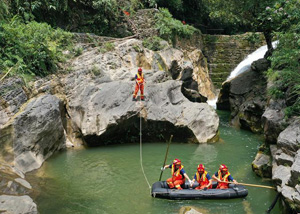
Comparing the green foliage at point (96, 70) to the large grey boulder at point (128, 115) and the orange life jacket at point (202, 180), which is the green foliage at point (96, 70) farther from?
the orange life jacket at point (202, 180)

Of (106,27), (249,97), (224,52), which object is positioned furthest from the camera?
(224,52)

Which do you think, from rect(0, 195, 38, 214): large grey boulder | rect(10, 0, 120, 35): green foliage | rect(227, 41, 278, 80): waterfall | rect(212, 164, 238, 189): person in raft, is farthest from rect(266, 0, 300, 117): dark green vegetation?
rect(227, 41, 278, 80): waterfall

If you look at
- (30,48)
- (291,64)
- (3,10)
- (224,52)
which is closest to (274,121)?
(291,64)

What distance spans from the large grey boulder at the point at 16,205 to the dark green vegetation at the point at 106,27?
283 inches

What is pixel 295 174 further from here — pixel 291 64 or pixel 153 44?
pixel 153 44

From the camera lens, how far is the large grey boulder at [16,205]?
767cm

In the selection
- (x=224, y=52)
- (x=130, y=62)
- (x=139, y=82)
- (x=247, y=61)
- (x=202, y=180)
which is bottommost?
(x=202, y=180)

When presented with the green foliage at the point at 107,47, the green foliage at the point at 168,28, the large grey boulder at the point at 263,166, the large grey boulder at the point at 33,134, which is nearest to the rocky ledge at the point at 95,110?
the large grey boulder at the point at 33,134

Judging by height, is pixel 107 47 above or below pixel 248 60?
above

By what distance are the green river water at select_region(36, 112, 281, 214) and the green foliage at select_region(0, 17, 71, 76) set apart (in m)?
4.70

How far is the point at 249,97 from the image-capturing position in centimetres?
2000

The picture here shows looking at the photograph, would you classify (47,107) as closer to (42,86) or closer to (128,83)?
(42,86)

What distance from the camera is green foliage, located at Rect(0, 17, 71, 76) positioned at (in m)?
14.2

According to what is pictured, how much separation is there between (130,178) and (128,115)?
4304 millimetres
